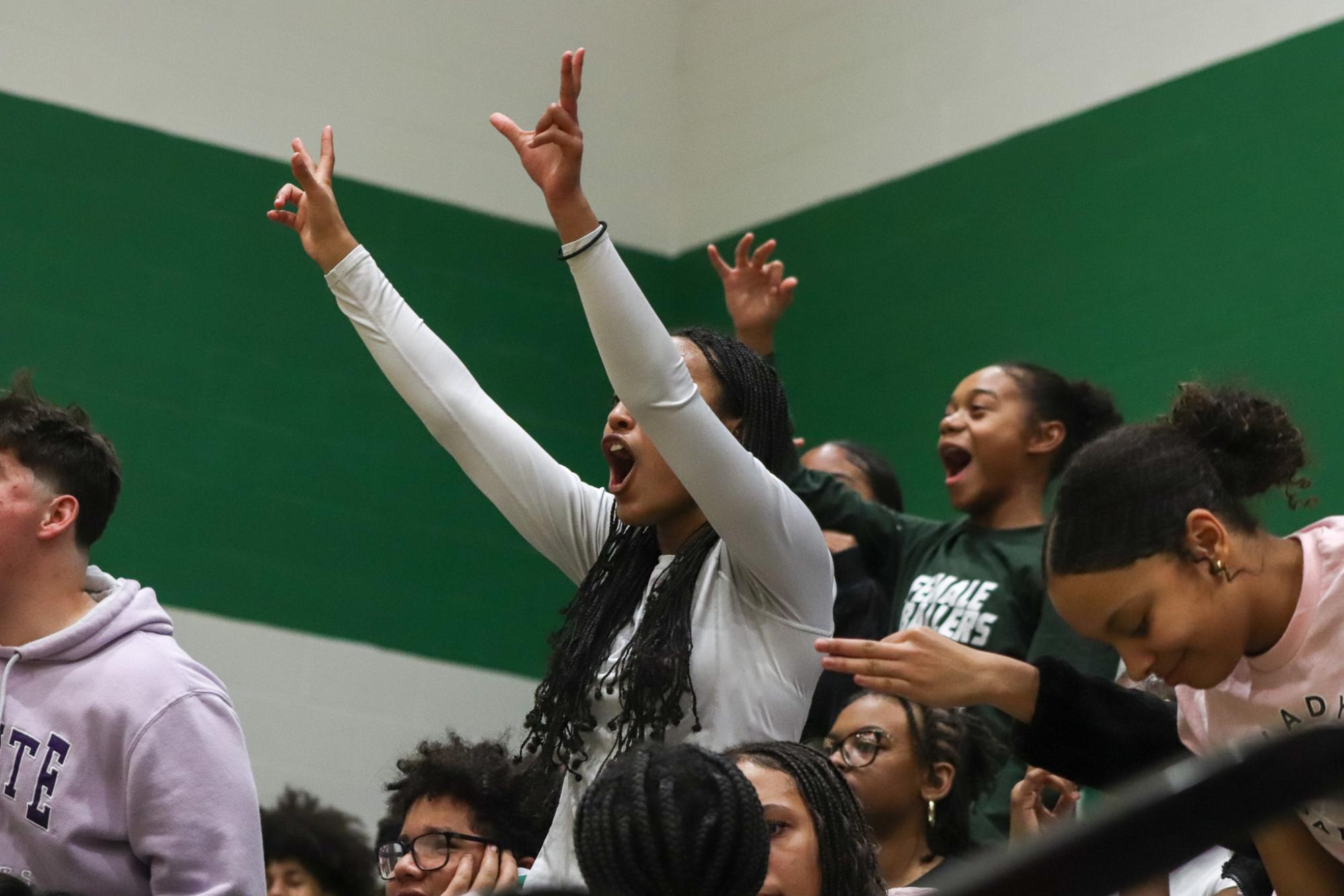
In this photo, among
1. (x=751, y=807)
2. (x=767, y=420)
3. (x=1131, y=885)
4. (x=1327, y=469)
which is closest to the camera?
(x=1131, y=885)

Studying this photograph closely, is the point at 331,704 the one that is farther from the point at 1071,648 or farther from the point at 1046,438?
the point at 1071,648

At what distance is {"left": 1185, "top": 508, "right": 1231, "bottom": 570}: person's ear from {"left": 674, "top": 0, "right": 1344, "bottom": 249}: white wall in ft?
9.06

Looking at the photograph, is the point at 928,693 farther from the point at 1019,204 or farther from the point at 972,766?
the point at 1019,204

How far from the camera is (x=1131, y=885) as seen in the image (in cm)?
100

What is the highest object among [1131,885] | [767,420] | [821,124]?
[821,124]

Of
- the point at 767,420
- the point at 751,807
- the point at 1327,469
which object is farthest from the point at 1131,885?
the point at 1327,469

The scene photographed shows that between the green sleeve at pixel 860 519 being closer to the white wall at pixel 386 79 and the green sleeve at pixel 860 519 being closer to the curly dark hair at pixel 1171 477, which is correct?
the curly dark hair at pixel 1171 477

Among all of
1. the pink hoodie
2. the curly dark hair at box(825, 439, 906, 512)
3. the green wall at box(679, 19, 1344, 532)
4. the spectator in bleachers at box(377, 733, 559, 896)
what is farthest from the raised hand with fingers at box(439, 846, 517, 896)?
the green wall at box(679, 19, 1344, 532)

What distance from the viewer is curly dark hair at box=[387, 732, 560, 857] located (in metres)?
2.97

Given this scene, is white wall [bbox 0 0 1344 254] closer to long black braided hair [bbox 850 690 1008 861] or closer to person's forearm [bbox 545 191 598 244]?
long black braided hair [bbox 850 690 1008 861]

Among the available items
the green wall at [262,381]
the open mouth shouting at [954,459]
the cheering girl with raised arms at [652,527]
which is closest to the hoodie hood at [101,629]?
the cheering girl with raised arms at [652,527]

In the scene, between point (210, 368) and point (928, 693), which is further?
point (210, 368)

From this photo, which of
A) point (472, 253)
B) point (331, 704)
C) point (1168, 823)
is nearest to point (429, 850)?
point (1168, 823)

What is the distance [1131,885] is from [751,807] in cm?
80
